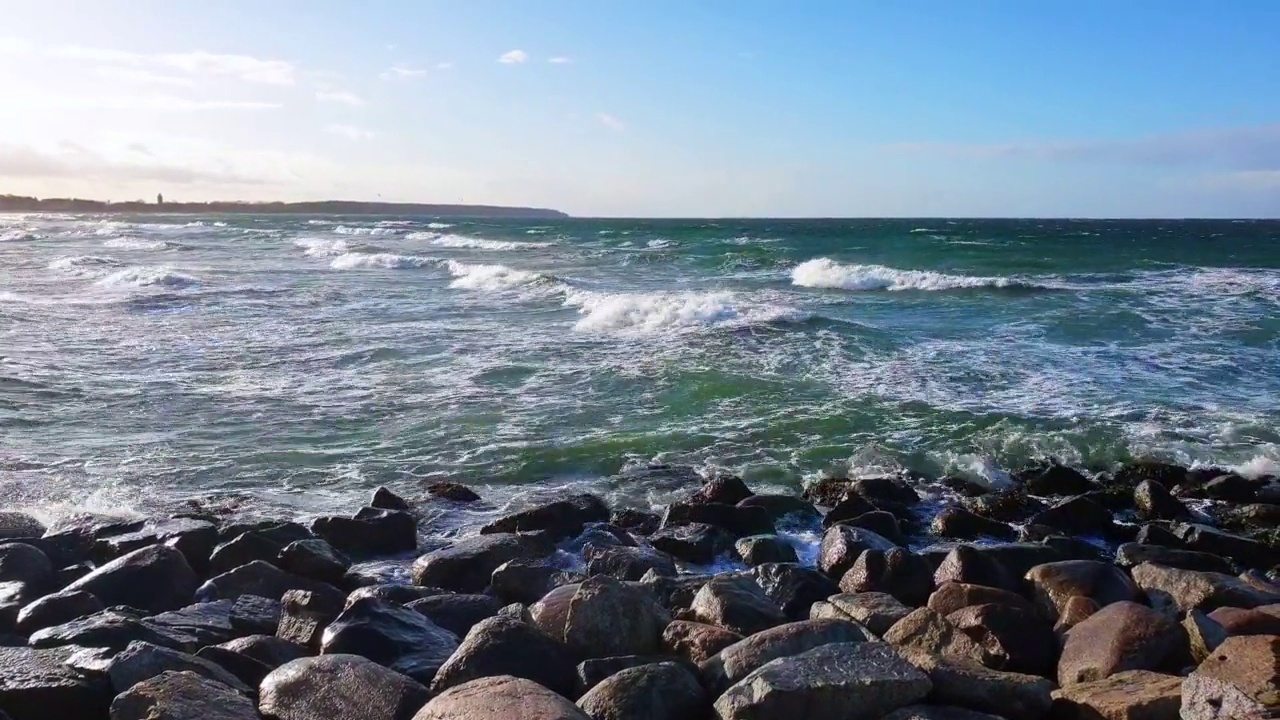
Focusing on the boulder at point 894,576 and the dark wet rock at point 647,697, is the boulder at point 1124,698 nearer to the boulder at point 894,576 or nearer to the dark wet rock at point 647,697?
the dark wet rock at point 647,697

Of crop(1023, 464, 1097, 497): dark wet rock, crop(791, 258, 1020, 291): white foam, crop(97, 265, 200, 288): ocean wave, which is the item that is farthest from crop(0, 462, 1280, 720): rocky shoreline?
crop(97, 265, 200, 288): ocean wave

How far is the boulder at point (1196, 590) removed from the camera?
20.5 ft

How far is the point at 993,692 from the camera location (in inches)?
175

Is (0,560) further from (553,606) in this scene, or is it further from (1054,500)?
(1054,500)

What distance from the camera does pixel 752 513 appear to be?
8422mm

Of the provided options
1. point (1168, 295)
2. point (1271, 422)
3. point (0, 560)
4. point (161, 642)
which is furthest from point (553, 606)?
point (1168, 295)

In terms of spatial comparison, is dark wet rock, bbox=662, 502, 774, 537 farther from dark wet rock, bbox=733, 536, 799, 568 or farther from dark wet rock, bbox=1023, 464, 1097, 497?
dark wet rock, bbox=1023, 464, 1097, 497

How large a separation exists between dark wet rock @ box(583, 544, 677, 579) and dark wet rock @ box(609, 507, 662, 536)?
1056 millimetres

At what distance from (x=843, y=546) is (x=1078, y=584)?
1.63 m

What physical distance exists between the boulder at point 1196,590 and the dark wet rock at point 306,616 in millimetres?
5097

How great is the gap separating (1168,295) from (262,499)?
82.5ft

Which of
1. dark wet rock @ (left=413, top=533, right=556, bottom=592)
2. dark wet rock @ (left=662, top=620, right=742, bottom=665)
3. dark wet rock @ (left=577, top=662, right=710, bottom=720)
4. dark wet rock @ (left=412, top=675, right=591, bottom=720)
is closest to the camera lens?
dark wet rock @ (left=412, top=675, right=591, bottom=720)

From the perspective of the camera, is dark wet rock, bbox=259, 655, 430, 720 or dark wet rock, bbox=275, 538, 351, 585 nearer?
dark wet rock, bbox=259, 655, 430, 720

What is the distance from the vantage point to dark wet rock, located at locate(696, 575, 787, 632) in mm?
5746
